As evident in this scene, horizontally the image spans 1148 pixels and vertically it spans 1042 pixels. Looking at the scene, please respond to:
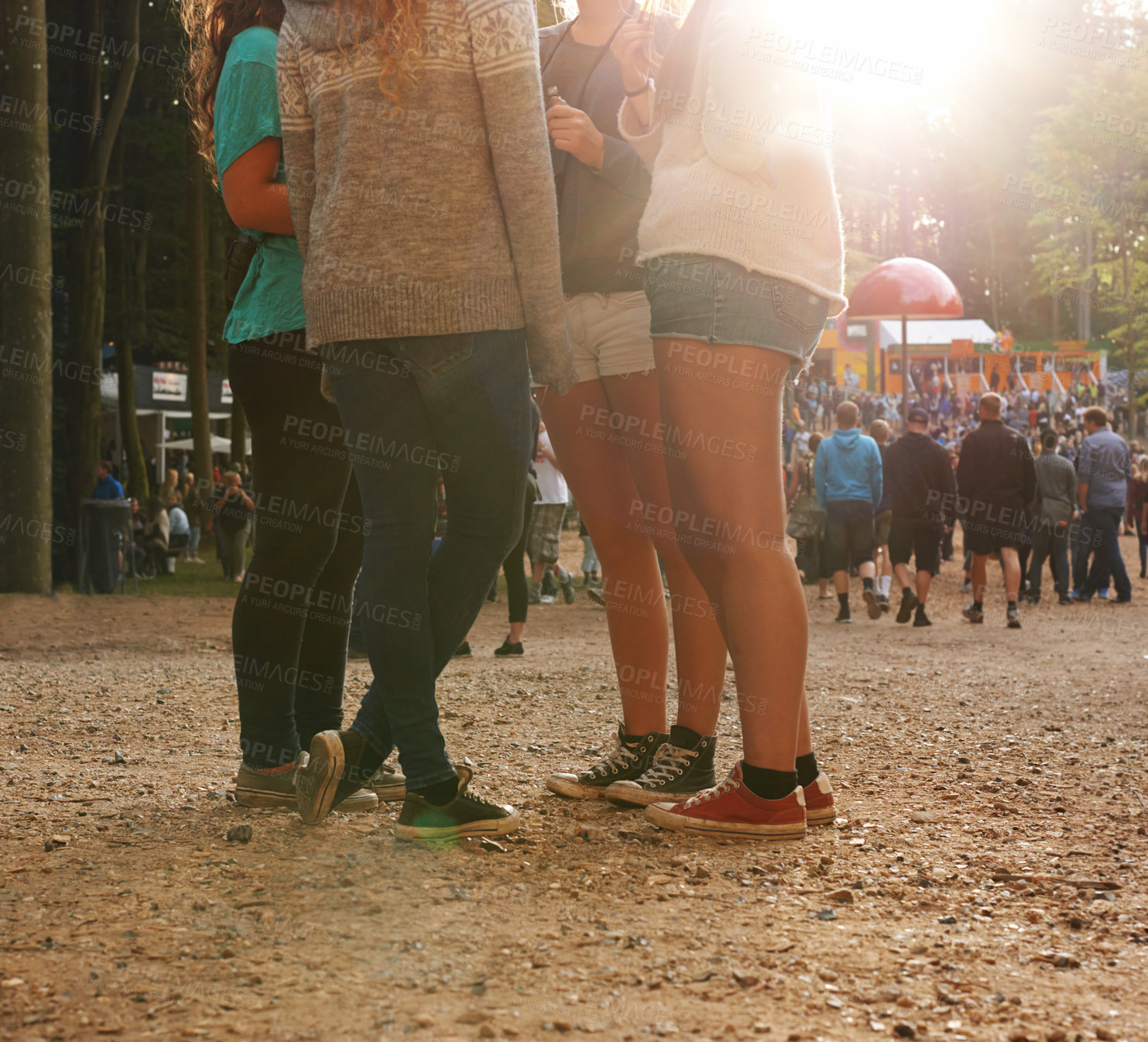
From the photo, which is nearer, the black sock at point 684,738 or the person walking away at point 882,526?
the black sock at point 684,738

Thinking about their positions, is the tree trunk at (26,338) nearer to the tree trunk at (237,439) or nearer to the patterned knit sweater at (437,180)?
the patterned knit sweater at (437,180)

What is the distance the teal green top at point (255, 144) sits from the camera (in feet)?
10.2

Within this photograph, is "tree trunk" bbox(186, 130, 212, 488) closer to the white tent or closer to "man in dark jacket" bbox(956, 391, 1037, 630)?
the white tent

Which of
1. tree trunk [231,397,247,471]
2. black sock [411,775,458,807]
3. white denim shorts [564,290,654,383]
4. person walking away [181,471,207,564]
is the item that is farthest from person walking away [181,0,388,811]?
tree trunk [231,397,247,471]

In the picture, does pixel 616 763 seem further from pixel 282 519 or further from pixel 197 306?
pixel 197 306

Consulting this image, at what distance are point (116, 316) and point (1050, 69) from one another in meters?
Answer: 61.8

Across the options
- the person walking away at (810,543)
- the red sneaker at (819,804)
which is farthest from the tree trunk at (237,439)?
the red sneaker at (819,804)

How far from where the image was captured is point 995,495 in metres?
13.1

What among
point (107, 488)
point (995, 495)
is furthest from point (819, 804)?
point (107, 488)

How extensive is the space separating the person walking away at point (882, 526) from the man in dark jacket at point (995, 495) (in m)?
0.82

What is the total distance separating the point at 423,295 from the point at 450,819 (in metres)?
1.15

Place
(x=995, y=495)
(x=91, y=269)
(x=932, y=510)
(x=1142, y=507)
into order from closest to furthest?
(x=932, y=510) < (x=995, y=495) < (x=91, y=269) < (x=1142, y=507)

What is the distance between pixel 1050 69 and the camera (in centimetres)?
6969

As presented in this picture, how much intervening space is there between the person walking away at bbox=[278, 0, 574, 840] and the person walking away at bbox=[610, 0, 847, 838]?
32 centimetres
